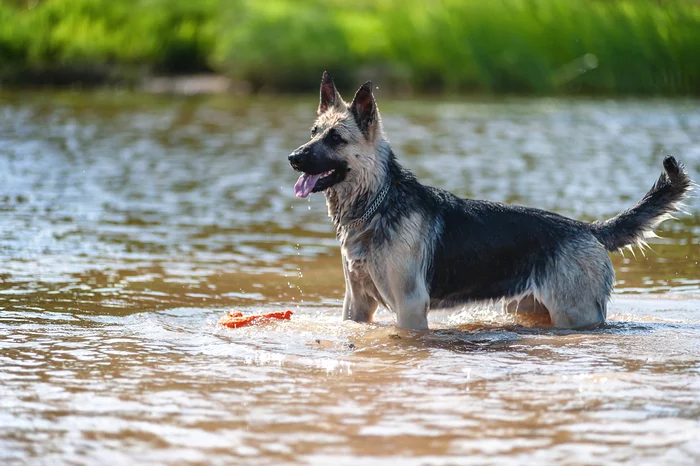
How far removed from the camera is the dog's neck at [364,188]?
7883 millimetres

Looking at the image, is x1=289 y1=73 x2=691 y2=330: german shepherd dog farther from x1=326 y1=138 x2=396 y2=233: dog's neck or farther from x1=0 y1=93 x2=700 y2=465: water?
x1=0 y1=93 x2=700 y2=465: water

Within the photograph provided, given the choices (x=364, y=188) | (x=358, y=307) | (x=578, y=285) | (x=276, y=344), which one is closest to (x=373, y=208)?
(x=364, y=188)

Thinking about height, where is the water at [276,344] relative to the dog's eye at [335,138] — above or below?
below

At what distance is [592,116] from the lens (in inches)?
1021

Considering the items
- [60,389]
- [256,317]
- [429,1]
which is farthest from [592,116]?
[60,389]

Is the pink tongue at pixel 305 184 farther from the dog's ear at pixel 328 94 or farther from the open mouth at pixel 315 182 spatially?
the dog's ear at pixel 328 94

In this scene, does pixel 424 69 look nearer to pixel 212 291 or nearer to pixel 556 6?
pixel 556 6

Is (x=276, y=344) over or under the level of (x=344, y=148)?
under

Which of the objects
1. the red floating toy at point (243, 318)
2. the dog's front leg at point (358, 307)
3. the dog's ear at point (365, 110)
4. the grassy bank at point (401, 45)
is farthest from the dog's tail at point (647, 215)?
the grassy bank at point (401, 45)

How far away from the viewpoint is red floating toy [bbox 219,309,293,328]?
805cm

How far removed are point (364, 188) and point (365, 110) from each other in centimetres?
61

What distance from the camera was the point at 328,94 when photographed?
26.6 ft

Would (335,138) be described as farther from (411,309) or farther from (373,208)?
(411,309)

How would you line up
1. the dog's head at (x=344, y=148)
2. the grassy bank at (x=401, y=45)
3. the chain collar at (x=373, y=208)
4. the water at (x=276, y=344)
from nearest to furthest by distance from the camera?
the water at (x=276, y=344) < the dog's head at (x=344, y=148) < the chain collar at (x=373, y=208) < the grassy bank at (x=401, y=45)
